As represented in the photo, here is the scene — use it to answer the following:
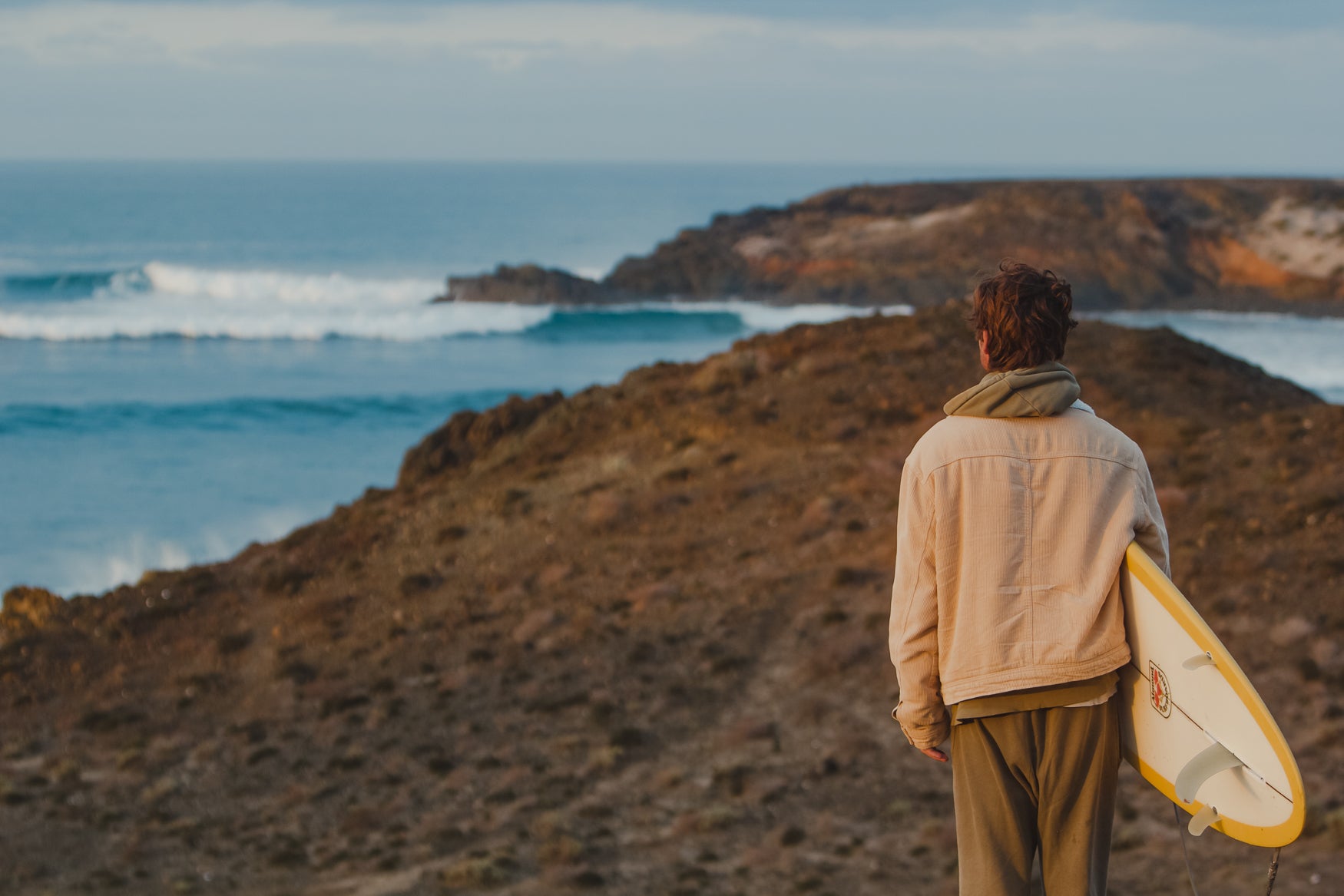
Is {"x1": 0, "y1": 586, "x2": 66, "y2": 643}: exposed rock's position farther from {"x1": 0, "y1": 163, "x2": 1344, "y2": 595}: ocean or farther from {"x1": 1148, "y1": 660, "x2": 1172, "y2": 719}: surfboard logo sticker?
{"x1": 1148, "y1": 660, "x2": 1172, "y2": 719}: surfboard logo sticker

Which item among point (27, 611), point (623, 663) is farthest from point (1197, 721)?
point (27, 611)

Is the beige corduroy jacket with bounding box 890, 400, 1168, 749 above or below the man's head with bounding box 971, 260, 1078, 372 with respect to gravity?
below

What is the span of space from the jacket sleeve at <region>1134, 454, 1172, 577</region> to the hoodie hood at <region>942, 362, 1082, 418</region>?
25 cm

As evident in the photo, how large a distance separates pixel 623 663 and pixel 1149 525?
10435mm

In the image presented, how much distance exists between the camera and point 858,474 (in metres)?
16.8

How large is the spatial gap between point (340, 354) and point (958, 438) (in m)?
60.3

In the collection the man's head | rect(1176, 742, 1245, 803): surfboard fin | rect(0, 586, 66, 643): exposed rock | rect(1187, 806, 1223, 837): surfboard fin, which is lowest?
rect(0, 586, 66, 643): exposed rock

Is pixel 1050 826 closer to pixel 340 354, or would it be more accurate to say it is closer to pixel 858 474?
pixel 858 474

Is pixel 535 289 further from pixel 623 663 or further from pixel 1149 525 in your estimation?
pixel 1149 525

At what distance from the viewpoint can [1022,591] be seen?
116 inches

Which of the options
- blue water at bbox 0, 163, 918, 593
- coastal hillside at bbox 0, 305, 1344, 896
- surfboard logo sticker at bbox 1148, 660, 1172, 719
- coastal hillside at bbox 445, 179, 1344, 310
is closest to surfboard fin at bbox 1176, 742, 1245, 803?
surfboard logo sticker at bbox 1148, 660, 1172, 719

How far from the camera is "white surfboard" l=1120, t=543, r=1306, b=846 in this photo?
2.84 metres

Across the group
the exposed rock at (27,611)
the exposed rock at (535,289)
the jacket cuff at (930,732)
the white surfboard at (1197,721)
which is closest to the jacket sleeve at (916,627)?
the jacket cuff at (930,732)

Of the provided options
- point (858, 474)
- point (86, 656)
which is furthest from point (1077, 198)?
point (86, 656)
